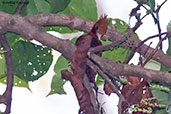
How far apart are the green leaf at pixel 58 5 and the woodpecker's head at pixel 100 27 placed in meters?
0.10

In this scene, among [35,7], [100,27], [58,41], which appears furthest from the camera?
[35,7]

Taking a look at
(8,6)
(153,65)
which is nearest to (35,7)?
(8,6)

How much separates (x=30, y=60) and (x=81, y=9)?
195 mm

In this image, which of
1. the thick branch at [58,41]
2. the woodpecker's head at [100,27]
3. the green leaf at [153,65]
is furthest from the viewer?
the green leaf at [153,65]

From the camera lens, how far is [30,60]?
998 mm

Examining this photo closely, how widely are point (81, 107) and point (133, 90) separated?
16 centimetres

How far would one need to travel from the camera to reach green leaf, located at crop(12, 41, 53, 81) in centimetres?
98

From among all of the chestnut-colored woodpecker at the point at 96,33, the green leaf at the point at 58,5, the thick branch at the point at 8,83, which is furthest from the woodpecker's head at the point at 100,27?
the thick branch at the point at 8,83

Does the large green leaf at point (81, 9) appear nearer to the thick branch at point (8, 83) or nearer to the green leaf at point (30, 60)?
the green leaf at point (30, 60)

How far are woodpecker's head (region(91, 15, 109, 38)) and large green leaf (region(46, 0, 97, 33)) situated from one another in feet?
0.34

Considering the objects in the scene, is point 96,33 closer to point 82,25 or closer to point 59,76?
point 82,25

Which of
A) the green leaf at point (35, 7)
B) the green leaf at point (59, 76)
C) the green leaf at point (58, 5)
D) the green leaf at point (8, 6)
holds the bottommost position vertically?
the green leaf at point (59, 76)

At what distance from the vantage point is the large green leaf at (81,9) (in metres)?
0.98

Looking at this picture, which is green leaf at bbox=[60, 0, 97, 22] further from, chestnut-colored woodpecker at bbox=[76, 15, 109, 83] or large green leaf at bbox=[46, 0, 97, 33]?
chestnut-colored woodpecker at bbox=[76, 15, 109, 83]
